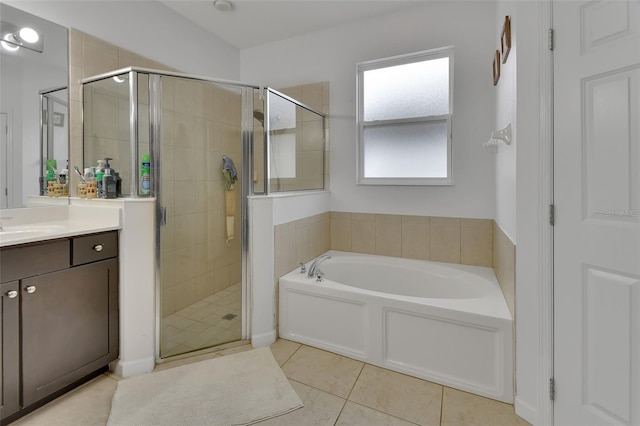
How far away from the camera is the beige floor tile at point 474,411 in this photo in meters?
1.42

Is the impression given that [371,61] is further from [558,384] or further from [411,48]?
[558,384]

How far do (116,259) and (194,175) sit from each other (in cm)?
73

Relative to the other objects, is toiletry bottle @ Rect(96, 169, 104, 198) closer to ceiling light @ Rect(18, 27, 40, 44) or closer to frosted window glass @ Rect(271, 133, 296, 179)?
ceiling light @ Rect(18, 27, 40, 44)

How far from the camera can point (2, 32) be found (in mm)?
1691

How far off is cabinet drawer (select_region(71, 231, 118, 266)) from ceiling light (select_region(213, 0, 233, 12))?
2079 mm

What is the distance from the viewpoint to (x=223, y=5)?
2535 mm

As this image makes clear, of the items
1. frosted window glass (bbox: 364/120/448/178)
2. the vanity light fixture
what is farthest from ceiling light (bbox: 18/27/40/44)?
frosted window glass (bbox: 364/120/448/178)

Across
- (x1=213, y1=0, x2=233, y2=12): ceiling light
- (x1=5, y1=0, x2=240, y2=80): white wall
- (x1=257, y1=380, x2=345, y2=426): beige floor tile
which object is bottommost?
(x1=257, y1=380, x2=345, y2=426): beige floor tile

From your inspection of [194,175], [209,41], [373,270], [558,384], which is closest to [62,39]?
[194,175]

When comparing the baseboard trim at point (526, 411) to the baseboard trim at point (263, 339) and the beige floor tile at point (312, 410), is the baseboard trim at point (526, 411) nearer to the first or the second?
the beige floor tile at point (312, 410)

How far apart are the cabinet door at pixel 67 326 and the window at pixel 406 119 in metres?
2.16

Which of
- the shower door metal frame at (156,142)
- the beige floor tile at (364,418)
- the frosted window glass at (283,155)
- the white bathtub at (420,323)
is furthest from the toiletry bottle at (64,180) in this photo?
the beige floor tile at (364,418)

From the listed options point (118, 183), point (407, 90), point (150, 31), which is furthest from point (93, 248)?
point (407, 90)

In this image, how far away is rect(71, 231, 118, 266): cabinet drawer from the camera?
1.58 meters
